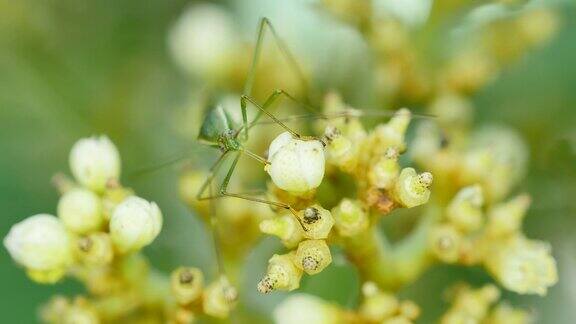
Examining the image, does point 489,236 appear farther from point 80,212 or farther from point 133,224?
point 80,212

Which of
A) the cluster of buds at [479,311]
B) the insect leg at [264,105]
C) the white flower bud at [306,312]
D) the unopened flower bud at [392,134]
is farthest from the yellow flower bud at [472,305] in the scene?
the insect leg at [264,105]

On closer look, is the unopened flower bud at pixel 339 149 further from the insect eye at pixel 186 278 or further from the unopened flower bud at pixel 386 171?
the insect eye at pixel 186 278

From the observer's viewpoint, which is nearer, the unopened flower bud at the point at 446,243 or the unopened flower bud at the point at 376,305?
the unopened flower bud at the point at 376,305

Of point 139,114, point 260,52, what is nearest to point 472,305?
point 260,52

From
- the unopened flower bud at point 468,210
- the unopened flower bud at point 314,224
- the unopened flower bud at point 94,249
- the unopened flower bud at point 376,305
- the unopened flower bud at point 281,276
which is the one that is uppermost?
the unopened flower bud at point 468,210

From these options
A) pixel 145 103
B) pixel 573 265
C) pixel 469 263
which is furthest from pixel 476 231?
pixel 145 103

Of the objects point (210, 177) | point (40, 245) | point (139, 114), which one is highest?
point (139, 114)
